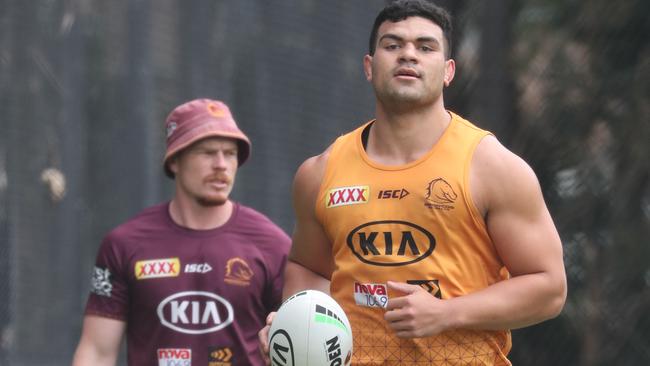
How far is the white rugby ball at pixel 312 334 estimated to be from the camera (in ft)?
13.7

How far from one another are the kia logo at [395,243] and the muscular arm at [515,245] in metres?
0.20

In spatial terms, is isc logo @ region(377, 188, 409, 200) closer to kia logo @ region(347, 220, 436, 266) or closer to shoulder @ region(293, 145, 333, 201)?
kia logo @ region(347, 220, 436, 266)

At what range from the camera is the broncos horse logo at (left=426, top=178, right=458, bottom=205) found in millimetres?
4336

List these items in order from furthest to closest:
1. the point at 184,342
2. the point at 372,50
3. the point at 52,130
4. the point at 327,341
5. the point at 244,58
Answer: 1. the point at 244,58
2. the point at 52,130
3. the point at 184,342
4. the point at 372,50
5. the point at 327,341

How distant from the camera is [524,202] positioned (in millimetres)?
4332

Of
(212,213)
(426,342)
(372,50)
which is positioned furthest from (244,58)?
(426,342)

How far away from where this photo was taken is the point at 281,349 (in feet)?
13.9

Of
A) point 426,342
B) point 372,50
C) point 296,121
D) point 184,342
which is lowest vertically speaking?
point 184,342

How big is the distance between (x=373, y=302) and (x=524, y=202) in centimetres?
58

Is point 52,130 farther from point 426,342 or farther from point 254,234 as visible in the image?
point 426,342

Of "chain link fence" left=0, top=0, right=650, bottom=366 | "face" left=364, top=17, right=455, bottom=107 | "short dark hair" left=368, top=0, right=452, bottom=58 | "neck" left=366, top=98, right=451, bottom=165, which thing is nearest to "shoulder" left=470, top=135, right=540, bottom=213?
"neck" left=366, top=98, right=451, bottom=165

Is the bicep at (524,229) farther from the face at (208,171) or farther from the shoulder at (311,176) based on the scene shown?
the face at (208,171)

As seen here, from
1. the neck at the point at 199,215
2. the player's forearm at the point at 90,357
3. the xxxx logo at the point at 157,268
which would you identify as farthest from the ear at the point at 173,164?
the player's forearm at the point at 90,357

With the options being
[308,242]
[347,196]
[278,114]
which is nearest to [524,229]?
[347,196]
